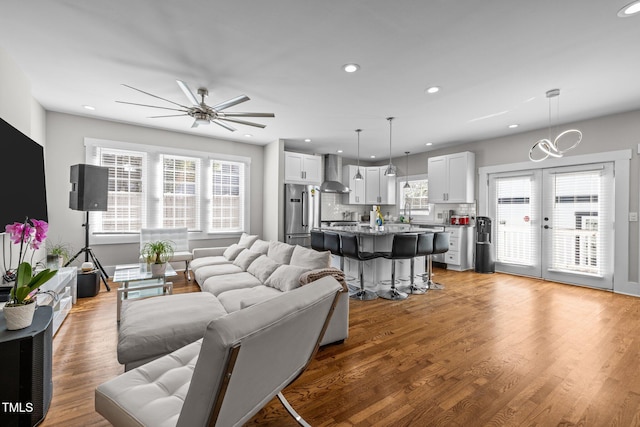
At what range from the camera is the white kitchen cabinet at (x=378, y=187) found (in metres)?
8.07

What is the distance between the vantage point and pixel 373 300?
404 cm

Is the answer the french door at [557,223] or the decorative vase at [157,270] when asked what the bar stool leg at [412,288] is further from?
the decorative vase at [157,270]

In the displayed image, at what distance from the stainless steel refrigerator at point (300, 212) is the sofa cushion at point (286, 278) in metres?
3.09

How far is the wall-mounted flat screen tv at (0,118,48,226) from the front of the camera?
239 centimetres

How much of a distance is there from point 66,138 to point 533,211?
825 centimetres

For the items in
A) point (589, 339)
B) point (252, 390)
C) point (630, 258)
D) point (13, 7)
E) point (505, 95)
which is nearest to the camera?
point (252, 390)

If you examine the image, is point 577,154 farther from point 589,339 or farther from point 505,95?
point 589,339

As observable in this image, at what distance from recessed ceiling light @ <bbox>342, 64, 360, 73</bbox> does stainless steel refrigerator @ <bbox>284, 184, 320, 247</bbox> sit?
3.41 meters

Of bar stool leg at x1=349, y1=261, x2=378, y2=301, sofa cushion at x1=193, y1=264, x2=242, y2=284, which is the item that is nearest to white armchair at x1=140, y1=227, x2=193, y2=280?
sofa cushion at x1=193, y1=264, x2=242, y2=284

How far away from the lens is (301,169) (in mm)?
6672

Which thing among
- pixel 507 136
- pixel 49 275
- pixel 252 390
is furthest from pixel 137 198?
pixel 507 136

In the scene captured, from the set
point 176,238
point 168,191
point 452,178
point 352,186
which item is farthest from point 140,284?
point 452,178

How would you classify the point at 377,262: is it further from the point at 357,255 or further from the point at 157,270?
the point at 157,270

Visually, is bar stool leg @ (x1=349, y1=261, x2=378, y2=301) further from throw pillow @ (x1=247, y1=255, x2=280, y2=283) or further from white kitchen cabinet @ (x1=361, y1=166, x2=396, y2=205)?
white kitchen cabinet @ (x1=361, y1=166, x2=396, y2=205)
